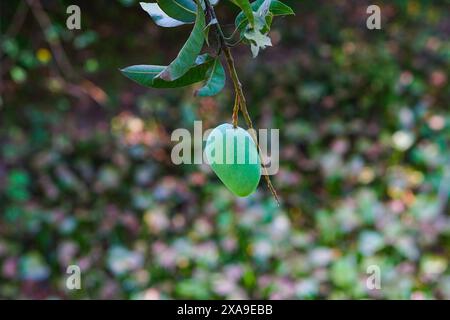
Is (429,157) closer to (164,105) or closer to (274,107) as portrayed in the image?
(274,107)

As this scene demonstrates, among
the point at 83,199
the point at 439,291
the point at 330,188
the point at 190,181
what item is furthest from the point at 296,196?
the point at 83,199

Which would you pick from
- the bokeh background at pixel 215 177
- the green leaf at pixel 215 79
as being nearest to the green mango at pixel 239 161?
the green leaf at pixel 215 79

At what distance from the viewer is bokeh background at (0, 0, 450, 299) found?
6.47 feet

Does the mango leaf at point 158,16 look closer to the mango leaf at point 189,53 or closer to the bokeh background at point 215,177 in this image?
the mango leaf at point 189,53

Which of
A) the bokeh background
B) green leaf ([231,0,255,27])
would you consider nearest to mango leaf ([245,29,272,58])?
green leaf ([231,0,255,27])

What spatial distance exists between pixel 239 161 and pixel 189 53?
10cm

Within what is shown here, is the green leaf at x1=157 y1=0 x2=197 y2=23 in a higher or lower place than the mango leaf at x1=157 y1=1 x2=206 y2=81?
higher

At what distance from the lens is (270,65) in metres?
2.74

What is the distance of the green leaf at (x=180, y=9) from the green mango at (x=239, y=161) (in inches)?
3.8

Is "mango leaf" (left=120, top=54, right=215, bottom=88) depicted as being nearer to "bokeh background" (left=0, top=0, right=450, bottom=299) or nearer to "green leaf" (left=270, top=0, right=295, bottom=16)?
"green leaf" (left=270, top=0, right=295, bottom=16)

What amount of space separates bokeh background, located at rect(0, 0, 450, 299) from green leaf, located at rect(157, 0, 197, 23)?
1.41m

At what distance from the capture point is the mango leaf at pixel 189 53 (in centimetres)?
44
